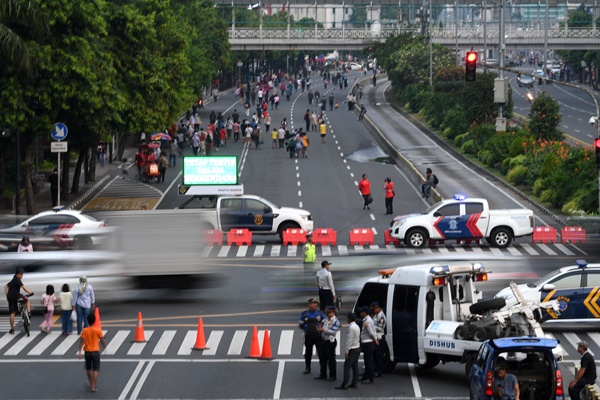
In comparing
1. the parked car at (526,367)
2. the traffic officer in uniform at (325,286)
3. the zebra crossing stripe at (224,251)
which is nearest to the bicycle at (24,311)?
the traffic officer in uniform at (325,286)

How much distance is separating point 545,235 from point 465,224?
3329 mm

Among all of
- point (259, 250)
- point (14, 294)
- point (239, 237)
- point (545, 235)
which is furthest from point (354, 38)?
point (14, 294)

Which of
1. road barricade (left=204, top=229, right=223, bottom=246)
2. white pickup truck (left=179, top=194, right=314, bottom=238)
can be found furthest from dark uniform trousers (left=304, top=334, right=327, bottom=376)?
white pickup truck (left=179, top=194, right=314, bottom=238)

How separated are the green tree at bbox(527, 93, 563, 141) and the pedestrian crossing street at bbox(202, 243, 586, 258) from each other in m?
22.5

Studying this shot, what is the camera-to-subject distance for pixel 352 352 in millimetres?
23219

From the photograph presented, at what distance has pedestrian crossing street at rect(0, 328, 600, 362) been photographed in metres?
26.9

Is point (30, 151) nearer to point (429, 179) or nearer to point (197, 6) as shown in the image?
point (429, 179)

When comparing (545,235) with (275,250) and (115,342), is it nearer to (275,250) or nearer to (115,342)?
(275,250)

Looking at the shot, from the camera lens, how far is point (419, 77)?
106812mm

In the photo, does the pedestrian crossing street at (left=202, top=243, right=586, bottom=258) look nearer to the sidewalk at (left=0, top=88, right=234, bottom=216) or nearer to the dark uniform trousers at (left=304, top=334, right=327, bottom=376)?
the sidewalk at (left=0, top=88, right=234, bottom=216)

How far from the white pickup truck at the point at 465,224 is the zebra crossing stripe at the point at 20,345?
56.7ft

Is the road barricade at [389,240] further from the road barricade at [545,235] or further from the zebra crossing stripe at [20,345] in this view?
the zebra crossing stripe at [20,345]

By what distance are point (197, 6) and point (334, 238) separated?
197ft

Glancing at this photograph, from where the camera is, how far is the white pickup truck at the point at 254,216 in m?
45.0
